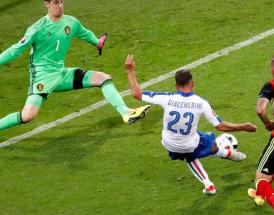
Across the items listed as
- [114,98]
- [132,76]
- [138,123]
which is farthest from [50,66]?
[132,76]

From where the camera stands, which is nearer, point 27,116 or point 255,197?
point 255,197

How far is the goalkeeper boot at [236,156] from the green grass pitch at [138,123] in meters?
0.13

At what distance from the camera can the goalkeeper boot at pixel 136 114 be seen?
37.6 feet

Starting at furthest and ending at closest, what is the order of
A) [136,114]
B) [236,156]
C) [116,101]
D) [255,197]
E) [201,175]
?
[116,101] < [136,114] < [236,156] < [201,175] < [255,197]

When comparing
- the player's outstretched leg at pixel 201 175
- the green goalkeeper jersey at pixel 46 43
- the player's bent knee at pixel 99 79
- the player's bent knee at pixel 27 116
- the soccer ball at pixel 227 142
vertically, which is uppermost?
the green goalkeeper jersey at pixel 46 43

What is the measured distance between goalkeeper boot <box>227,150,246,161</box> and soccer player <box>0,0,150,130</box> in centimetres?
153

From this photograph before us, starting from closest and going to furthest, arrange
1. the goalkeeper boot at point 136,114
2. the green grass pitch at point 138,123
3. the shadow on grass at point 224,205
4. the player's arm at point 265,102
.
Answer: the player's arm at point 265,102, the shadow on grass at point 224,205, the green grass pitch at point 138,123, the goalkeeper boot at point 136,114

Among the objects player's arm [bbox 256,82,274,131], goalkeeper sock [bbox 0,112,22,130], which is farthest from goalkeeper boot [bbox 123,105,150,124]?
player's arm [bbox 256,82,274,131]

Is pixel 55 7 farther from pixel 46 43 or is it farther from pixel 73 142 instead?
pixel 73 142

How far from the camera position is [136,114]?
11516 millimetres

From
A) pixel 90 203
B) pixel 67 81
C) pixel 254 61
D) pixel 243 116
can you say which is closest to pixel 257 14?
pixel 254 61

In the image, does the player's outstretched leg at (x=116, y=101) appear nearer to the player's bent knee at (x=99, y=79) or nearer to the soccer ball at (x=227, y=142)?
the player's bent knee at (x=99, y=79)

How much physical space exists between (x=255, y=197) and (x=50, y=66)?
12.2 feet

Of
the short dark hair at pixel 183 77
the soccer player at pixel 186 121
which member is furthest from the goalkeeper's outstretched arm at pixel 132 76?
the short dark hair at pixel 183 77
